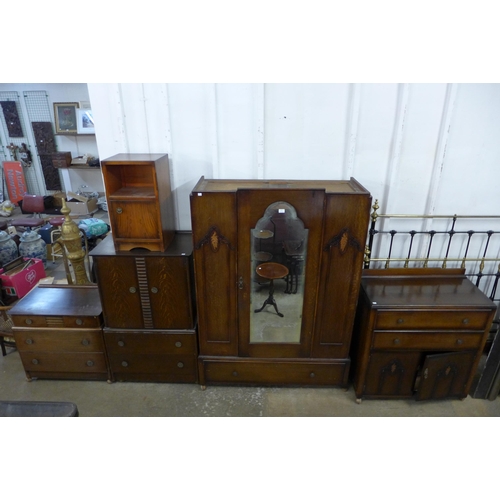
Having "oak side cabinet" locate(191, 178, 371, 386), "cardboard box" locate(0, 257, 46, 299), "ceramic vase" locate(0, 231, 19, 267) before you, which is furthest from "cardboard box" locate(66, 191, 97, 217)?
"oak side cabinet" locate(191, 178, 371, 386)

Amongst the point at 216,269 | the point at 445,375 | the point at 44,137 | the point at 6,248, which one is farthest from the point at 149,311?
the point at 44,137

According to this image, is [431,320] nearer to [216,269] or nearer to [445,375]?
[445,375]

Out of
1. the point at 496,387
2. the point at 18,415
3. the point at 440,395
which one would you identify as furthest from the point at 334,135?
the point at 18,415

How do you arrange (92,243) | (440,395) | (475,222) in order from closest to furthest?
(440,395)
(475,222)
(92,243)

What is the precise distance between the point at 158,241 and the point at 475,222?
7.25 ft

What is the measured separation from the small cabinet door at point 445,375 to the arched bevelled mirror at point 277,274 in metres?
0.84

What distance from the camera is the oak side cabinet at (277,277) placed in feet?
6.25

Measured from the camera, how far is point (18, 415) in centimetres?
160

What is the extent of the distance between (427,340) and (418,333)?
0.28 feet

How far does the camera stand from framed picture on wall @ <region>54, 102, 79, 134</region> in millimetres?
6004

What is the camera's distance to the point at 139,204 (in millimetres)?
2064

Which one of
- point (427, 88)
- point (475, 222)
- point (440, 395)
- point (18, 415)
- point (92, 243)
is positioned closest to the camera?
point (18, 415)

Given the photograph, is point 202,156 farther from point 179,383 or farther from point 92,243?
point 92,243

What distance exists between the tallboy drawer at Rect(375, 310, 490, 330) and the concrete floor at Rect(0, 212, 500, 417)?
60 centimetres
